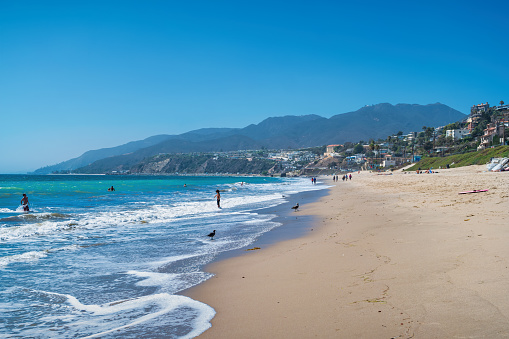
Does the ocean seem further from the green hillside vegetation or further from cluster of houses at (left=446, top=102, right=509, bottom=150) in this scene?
cluster of houses at (left=446, top=102, right=509, bottom=150)

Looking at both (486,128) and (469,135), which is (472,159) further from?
(469,135)

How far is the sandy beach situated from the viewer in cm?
355

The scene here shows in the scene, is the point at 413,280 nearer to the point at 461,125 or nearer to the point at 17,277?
the point at 17,277

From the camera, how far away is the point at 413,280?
16.0ft

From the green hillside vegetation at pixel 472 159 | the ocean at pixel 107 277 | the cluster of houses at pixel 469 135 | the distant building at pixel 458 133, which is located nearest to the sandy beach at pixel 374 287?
the ocean at pixel 107 277

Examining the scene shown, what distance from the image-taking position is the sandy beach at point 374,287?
3.55 m

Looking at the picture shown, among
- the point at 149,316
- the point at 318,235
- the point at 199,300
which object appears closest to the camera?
the point at 149,316

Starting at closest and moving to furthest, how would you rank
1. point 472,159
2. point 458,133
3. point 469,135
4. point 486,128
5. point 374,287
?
point 374,287, point 472,159, point 486,128, point 469,135, point 458,133

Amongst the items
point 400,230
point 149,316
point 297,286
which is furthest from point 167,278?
point 400,230

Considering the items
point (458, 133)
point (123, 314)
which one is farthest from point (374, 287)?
point (458, 133)

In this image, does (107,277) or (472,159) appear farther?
(472,159)

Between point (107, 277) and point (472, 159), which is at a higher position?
point (472, 159)

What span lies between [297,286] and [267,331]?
168 cm

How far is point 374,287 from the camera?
481 cm
